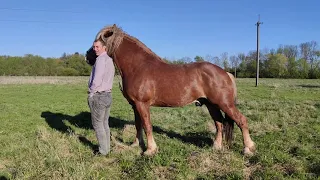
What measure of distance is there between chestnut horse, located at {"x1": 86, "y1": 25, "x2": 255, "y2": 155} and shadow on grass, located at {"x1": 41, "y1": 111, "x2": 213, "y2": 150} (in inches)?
52.0

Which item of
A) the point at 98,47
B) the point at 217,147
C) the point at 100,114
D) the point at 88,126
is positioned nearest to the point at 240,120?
the point at 217,147

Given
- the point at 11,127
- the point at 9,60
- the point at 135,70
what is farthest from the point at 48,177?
the point at 9,60

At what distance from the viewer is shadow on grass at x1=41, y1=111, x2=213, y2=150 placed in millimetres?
7248

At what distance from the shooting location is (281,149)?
6141 millimetres

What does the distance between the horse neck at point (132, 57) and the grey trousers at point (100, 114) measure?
662mm

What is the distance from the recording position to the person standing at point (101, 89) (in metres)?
5.70

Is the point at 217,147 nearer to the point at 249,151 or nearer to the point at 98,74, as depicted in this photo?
the point at 249,151

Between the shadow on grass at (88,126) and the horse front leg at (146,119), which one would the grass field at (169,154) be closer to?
the shadow on grass at (88,126)

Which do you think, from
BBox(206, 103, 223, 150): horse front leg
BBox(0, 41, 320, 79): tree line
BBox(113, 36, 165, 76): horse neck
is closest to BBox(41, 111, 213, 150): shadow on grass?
BBox(206, 103, 223, 150): horse front leg

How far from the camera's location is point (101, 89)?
5.79m

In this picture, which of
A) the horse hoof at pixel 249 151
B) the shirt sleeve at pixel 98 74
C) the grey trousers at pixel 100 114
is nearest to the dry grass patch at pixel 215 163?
the horse hoof at pixel 249 151

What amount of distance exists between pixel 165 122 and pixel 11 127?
478 cm

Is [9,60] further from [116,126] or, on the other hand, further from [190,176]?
[190,176]

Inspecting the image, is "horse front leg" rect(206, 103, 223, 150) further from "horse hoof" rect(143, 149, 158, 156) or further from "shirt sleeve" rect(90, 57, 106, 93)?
"shirt sleeve" rect(90, 57, 106, 93)
